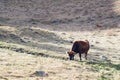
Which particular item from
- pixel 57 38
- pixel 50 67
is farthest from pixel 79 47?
pixel 57 38

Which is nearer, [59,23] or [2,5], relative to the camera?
[59,23]

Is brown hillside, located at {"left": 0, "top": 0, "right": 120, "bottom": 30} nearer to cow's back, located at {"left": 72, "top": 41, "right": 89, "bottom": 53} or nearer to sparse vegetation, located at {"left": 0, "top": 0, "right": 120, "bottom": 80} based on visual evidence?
sparse vegetation, located at {"left": 0, "top": 0, "right": 120, "bottom": 80}

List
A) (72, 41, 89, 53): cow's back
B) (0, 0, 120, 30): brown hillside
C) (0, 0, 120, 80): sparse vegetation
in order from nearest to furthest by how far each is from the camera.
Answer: (0, 0, 120, 80): sparse vegetation < (72, 41, 89, 53): cow's back < (0, 0, 120, 30): brown hillside

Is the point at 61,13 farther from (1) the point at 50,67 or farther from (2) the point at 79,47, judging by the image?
(1) the point at 50,67

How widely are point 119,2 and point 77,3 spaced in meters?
3.52

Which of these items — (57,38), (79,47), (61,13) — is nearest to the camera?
(79,47)

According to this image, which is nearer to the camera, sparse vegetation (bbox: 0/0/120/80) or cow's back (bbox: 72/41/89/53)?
sparse vegetation (bbox: 0/0/120/80)

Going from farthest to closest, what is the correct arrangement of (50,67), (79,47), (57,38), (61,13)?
(61,13)
(57,38)
(79,47)
(50,67)

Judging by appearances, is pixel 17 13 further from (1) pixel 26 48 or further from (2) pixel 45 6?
(1) pixel 26 48

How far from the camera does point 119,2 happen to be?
34531 mm

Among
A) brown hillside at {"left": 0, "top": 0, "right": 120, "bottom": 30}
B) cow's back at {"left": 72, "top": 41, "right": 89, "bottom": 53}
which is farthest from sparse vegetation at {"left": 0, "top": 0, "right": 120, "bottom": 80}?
cow's back at {"left": 72, "top": 41, "right": 89, "bottom": 53}

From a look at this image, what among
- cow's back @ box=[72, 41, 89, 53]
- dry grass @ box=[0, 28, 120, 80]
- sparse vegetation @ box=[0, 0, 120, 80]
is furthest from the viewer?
cow's back @ box=[72, 41, 89, 53]

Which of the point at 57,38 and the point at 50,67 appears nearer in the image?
the point at 50,67

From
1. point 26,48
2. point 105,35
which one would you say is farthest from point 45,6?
point 26,48
